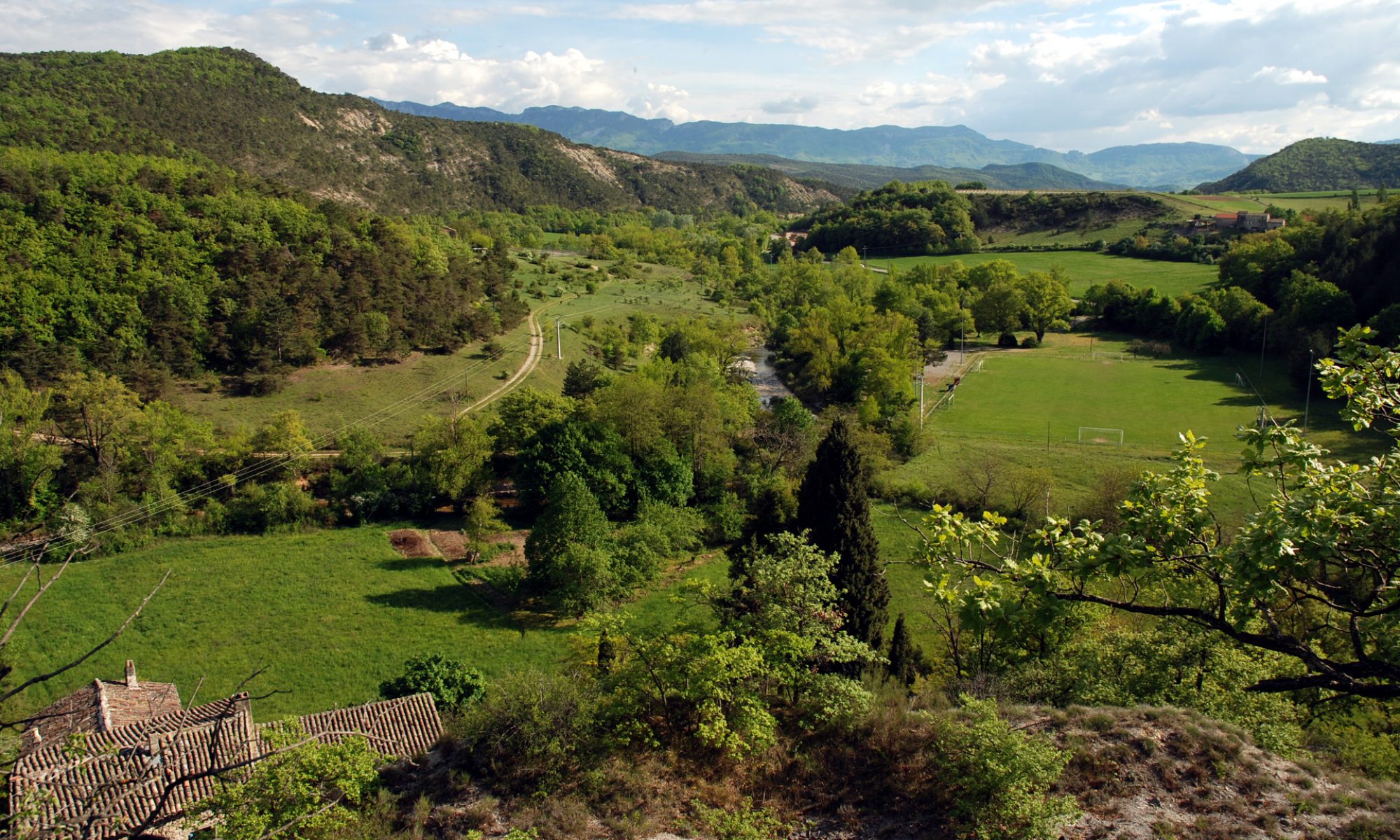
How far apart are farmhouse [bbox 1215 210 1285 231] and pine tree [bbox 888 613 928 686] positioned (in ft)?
326

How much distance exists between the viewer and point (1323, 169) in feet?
497

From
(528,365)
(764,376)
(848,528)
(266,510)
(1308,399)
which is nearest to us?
(848,528)

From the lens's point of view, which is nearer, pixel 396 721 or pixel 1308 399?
pixel 396 721

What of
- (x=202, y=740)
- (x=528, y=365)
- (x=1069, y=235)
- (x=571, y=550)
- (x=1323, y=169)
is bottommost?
(x=571, y=550)

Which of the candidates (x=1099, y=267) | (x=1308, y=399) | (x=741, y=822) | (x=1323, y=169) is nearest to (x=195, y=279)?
(x=741, y=822)

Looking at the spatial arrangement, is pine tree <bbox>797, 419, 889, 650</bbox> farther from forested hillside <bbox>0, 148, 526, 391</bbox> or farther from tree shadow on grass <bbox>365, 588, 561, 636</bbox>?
forested hillside <bbox>0, 148, 526, 391</bbox>

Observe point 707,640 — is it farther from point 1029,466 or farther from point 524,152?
point 524,152

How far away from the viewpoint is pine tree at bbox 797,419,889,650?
777 inches

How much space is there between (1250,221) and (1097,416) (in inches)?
2735

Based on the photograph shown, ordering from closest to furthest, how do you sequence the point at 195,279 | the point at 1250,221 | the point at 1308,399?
the point at 1308,399, the point at 195,279, the point at 1250,221

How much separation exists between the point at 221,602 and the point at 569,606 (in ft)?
42.3

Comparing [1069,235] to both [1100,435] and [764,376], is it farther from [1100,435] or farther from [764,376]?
[1100,435]

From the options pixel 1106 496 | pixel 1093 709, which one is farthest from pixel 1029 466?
pixel 1093 709

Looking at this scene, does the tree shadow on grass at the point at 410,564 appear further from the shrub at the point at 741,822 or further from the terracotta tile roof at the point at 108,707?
the shrub at the point at 741,822
